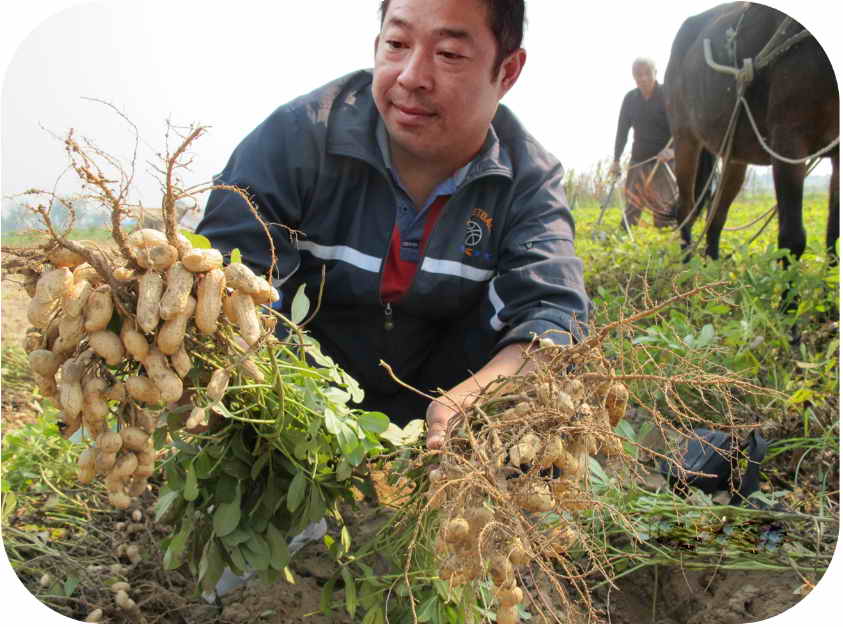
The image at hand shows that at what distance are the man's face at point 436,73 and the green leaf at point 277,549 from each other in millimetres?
1019

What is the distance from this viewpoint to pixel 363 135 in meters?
1.91

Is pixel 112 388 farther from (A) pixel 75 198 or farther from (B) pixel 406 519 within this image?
(B) pixel 406 519

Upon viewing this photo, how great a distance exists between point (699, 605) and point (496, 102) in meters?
1.37

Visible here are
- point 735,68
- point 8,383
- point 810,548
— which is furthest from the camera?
point 735,68

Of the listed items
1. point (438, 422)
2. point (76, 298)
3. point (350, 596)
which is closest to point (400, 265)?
point (438, 422)

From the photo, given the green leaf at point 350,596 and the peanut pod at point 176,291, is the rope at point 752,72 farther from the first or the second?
the peanut pod at point 176,291

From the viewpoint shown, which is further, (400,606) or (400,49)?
(400,49)

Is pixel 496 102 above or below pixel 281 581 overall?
above

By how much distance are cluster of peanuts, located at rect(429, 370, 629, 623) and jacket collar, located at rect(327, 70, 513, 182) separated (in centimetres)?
84

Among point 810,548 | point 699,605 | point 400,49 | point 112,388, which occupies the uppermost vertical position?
point 400,49

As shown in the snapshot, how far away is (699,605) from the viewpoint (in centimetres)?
171

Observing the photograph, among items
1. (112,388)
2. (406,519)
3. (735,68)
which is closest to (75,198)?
(112,388)

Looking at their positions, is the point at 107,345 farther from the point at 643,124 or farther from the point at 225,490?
the point at 643,124

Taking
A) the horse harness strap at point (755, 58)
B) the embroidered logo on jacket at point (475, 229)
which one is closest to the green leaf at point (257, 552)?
the embroidered logo on jacket at point (475, 229)
